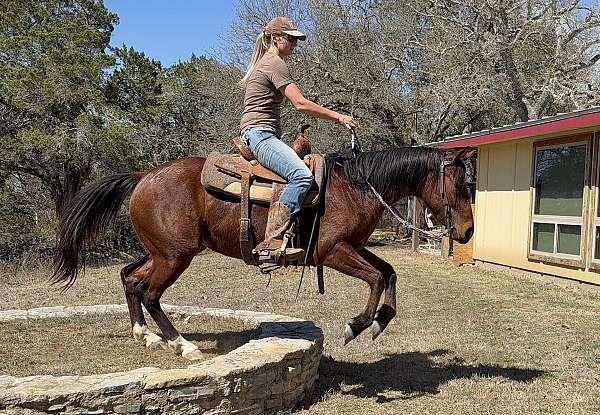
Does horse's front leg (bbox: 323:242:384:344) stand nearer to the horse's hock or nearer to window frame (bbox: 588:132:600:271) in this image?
the horse's hock

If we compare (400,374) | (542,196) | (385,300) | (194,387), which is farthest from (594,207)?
(194,387)

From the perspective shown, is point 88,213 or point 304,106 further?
point 88,213

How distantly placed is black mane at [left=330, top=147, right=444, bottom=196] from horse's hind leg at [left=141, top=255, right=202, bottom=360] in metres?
1.51

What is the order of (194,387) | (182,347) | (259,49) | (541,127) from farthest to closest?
1. (541,127)
2. (182,347)
3. (259,49)
4. (194,387)

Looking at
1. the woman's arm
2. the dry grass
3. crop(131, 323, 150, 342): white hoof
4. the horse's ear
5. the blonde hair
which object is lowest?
the dry grass

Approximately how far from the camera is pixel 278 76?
14.7ft

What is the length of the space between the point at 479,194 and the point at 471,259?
151 cm

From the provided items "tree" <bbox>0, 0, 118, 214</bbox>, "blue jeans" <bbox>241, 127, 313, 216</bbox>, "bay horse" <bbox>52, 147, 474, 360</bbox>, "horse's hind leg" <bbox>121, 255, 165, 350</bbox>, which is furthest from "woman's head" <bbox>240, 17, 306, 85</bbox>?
"tree" <bbox>0, 0, 118, 214</bbox>

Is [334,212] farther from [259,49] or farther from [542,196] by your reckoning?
[542,196]

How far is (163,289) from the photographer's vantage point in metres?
5.09

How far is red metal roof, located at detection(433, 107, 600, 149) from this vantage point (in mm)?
9417

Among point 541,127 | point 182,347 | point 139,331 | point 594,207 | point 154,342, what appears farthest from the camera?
point 541,127

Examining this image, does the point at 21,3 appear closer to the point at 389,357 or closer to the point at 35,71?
the point at 35,71

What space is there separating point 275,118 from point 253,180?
0.52 metres
